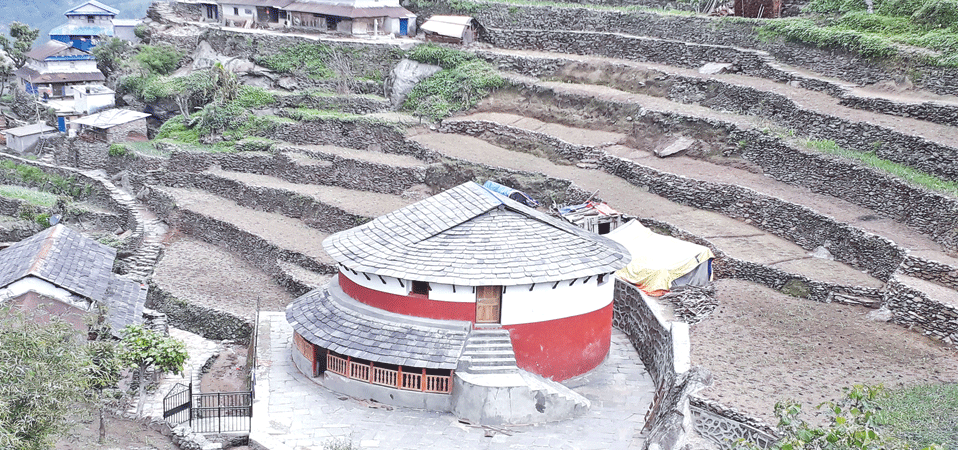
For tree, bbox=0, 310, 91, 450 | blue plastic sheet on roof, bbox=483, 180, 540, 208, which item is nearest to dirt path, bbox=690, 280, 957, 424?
blue plastic sheet on roof, bbox=483, 180, 540, 208

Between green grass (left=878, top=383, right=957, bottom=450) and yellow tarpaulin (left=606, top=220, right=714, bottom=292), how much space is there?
7.83m

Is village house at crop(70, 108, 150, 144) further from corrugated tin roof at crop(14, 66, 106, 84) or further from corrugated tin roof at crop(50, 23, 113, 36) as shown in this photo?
corrugated tin roof at crop(50, 23, 113, 36)

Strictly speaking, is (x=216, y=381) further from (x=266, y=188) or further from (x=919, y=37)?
(x=919, y=37)

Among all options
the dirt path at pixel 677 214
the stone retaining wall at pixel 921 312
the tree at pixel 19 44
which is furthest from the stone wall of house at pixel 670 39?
the tree at pixel 19 44

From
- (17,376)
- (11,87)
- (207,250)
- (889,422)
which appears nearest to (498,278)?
(889,422)

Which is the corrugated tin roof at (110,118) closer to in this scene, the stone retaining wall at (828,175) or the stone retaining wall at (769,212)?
the stone retaining wall at (769,212)

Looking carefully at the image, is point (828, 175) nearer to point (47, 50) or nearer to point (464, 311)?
point (464, 311)

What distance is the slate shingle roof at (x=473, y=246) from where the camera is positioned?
1975 centimetres

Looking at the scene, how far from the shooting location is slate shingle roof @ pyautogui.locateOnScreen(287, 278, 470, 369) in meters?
19.1

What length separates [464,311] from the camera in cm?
2002

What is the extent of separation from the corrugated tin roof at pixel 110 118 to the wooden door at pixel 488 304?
3249 centimetres

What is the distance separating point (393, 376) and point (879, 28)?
1037 inches

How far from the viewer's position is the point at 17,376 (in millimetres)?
13406

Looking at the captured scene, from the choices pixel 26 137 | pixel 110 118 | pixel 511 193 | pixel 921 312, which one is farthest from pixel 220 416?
pixel 26 137
